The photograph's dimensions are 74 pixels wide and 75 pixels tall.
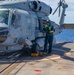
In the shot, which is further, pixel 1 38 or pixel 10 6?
pixel 10 6

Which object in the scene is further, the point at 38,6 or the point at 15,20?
the point at 38,6

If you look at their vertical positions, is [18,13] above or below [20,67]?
above

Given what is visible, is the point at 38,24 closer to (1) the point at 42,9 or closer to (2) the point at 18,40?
(1) the point at 42,9

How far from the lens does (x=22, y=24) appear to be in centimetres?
1498

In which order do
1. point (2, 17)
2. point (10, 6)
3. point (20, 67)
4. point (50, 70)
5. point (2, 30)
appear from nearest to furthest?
1. point (50, 70)
2. point (20, 67)
3. point (2, 30)
4. point (2, 17)
5. point (10, 6)

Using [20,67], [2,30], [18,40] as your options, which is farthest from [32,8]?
[20,67]

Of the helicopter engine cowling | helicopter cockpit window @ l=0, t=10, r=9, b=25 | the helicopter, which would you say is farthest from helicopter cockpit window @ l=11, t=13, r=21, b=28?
the helicopter engine cowling

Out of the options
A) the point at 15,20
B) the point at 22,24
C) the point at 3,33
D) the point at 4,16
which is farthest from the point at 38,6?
the point at 3,33

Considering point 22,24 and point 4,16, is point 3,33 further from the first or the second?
point 22,24

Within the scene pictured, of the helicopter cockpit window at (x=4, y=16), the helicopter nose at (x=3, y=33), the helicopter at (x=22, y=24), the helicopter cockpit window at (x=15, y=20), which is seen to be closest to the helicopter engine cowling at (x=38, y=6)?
the helicopter at (x=22, y=24)

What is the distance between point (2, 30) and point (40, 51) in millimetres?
4301

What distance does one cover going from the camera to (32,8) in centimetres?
1745

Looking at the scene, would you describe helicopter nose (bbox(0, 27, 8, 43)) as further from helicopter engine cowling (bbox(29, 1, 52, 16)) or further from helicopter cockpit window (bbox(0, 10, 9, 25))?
helicopter engine cowling (bbox(29, 1, 52, 16))

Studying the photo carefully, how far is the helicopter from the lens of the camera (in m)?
13.7
